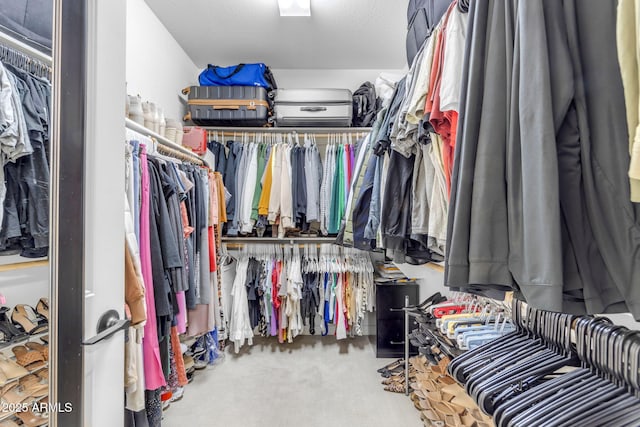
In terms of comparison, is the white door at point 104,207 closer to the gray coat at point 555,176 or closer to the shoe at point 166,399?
the gray coat at point 555,176

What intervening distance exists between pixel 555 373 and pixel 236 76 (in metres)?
2.95

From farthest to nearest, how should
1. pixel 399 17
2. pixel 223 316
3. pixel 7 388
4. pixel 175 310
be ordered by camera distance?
1. pixel 223 316
2. pixel 399 17
3. pixel 175 310
4. pixel 7 388

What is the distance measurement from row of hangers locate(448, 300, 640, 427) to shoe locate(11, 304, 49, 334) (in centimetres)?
113

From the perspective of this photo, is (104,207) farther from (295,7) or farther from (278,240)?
(278,240)

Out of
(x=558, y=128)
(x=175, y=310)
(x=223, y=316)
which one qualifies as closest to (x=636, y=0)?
(x=558, y=128)

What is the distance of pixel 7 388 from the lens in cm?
59

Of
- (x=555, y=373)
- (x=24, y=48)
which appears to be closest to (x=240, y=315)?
(x=555, y=373)

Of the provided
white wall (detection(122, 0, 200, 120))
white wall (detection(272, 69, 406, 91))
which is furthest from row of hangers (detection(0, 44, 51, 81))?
white wall (detection(272, 69, 406, 91))

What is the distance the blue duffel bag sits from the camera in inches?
110

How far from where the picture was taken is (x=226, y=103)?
2752 mm

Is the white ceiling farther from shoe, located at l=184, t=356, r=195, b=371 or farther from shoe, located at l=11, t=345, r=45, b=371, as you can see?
shoe, located at l=184, t=356, r=195, b=371

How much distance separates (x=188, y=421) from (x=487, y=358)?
5.65 feet

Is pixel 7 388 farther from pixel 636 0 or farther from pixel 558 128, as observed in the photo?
pixel 636 0

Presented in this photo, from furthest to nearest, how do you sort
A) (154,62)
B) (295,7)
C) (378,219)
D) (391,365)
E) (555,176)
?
(391,365)
(154,62)
(295,7)
(378,219)
(555,176)
